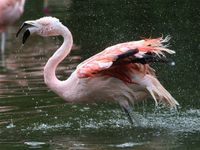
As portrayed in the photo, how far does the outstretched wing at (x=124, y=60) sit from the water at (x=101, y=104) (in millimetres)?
694

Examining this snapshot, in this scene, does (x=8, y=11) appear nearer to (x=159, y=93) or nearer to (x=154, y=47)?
(x=154, y=47)

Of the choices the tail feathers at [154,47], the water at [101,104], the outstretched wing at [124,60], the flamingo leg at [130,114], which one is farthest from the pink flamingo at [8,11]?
the tail feathers at [154,47]

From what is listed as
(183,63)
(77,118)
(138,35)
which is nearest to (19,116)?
(77,118)

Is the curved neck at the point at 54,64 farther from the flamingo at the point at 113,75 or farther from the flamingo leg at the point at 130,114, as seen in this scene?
the flamingo leg at the point at 130,114

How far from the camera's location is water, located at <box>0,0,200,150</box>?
27.3 ft

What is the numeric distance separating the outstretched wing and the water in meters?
0.69

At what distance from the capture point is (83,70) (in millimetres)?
8680

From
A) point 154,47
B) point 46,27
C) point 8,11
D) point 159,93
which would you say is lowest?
point 159,93

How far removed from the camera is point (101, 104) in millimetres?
10250

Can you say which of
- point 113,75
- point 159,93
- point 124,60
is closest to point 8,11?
point 113,75

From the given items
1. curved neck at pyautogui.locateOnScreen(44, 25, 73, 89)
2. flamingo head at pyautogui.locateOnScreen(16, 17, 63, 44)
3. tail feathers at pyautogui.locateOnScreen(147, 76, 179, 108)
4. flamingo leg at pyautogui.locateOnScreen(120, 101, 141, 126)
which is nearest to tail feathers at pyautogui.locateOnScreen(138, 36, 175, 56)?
tail feathers at pyautogui.locateOnScreen(147, 76, 179, 108)

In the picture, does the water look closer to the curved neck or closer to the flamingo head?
the curved neck

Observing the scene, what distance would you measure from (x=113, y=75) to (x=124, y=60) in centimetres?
38

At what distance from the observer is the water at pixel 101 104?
328 inches
